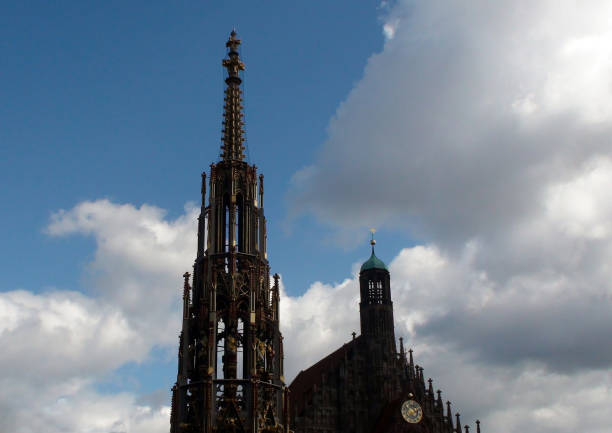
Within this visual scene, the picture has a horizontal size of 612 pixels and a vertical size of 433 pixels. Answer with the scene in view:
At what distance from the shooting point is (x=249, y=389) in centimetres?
3997

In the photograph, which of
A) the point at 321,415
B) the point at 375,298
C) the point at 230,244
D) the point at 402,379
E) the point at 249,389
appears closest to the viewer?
the point at 249,389

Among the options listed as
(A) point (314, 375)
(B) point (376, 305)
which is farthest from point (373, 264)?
(A) point (314, 375)

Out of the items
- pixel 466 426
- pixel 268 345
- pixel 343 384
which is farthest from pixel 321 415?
pixel 268 345

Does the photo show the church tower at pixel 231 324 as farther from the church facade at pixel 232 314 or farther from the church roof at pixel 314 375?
the church roof at pixel 314 375

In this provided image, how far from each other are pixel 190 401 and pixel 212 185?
12960 mm

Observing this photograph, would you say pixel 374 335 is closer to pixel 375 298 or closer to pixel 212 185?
pixel 375 298

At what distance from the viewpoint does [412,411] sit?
74.9m

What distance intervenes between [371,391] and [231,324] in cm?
3996

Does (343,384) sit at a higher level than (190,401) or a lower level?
higher

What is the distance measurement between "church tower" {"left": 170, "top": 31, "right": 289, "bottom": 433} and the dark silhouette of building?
30.9 metres

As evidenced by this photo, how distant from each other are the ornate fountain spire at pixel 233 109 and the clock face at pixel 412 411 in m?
37.8

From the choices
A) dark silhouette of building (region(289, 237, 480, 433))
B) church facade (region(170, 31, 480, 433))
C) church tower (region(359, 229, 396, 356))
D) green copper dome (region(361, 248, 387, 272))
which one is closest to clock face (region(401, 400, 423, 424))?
dark silhouette of building (region(289, 237, 480, 433))

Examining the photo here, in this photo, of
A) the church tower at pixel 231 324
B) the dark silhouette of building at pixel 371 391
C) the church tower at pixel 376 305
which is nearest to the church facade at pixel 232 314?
the church tower at pixel 231 324

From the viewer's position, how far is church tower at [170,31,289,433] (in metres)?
39.5
